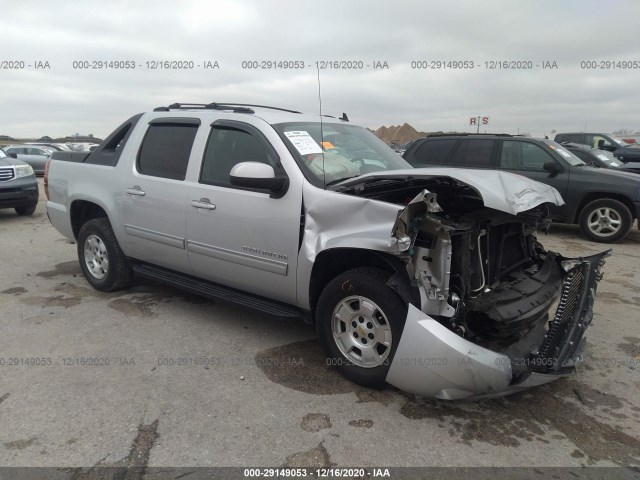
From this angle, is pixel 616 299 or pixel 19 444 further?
pixel 616 299

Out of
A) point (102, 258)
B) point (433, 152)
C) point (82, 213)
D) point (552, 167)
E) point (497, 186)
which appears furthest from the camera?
point (433, 152)

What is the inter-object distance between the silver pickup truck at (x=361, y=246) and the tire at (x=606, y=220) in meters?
4.94

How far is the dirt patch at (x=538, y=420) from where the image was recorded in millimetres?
2658

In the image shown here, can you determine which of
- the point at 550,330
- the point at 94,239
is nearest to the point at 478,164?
the point at 550,330

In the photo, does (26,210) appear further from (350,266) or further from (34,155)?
(34,155)

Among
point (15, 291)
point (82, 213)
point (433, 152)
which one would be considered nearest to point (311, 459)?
point (82, 213)

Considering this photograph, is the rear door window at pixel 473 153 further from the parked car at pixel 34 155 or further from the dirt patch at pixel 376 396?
the parked car at pixel 34 155

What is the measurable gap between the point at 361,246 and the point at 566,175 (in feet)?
21.5

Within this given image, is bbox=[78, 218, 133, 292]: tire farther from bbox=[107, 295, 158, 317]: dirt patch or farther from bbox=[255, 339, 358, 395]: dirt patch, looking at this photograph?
bbox=[255, 339, 358, 395]: dirt patch

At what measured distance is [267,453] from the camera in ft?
8.42

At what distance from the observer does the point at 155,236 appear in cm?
433

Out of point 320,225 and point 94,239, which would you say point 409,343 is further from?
point 94,239

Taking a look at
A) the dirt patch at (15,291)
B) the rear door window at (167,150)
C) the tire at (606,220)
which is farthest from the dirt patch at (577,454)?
the tire at (606,220)

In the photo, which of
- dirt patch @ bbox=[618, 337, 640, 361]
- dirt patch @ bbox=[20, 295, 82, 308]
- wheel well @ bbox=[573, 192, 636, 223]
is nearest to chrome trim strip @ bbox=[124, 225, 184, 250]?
dirt patch @ bbox=[20, 295, 82, 308]
